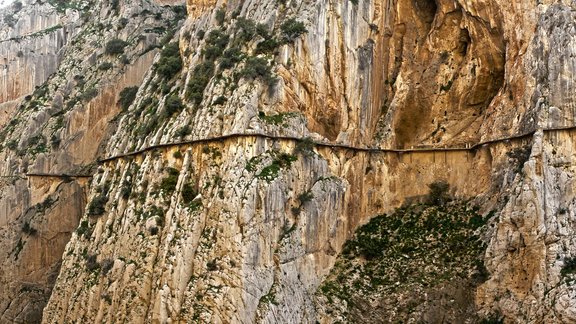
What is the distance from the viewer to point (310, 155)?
2196 inches

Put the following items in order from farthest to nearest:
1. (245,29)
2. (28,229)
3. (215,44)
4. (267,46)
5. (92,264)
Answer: (28,229), (215,44), (245,29), (92,264), (267,46)

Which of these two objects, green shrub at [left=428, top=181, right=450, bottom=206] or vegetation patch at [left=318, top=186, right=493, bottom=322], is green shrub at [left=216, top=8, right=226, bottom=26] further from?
green shrub at [left=428, top=181, right=450, bottom=206]

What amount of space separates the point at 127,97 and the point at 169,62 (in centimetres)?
963

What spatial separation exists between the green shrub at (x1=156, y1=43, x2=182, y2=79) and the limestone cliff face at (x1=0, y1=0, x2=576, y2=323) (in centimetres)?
13

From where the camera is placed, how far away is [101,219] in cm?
6231

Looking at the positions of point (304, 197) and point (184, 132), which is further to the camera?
point (184, 132)

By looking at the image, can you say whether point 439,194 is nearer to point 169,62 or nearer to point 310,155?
point 310,155

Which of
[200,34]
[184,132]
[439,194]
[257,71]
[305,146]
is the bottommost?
[439,194]

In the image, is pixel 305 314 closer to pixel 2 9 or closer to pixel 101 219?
pixel 101 219

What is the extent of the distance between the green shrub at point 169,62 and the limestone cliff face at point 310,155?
13 centimetres

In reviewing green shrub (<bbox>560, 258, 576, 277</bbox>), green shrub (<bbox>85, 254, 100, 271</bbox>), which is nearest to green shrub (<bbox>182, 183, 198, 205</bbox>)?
green shrub (<bbox>85, 254, 100, 271</bbox>)

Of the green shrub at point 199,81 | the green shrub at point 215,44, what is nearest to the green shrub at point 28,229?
the green shrub at point 199,81

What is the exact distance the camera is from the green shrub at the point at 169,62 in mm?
66688

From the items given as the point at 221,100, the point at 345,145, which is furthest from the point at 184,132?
the point at 345,145
